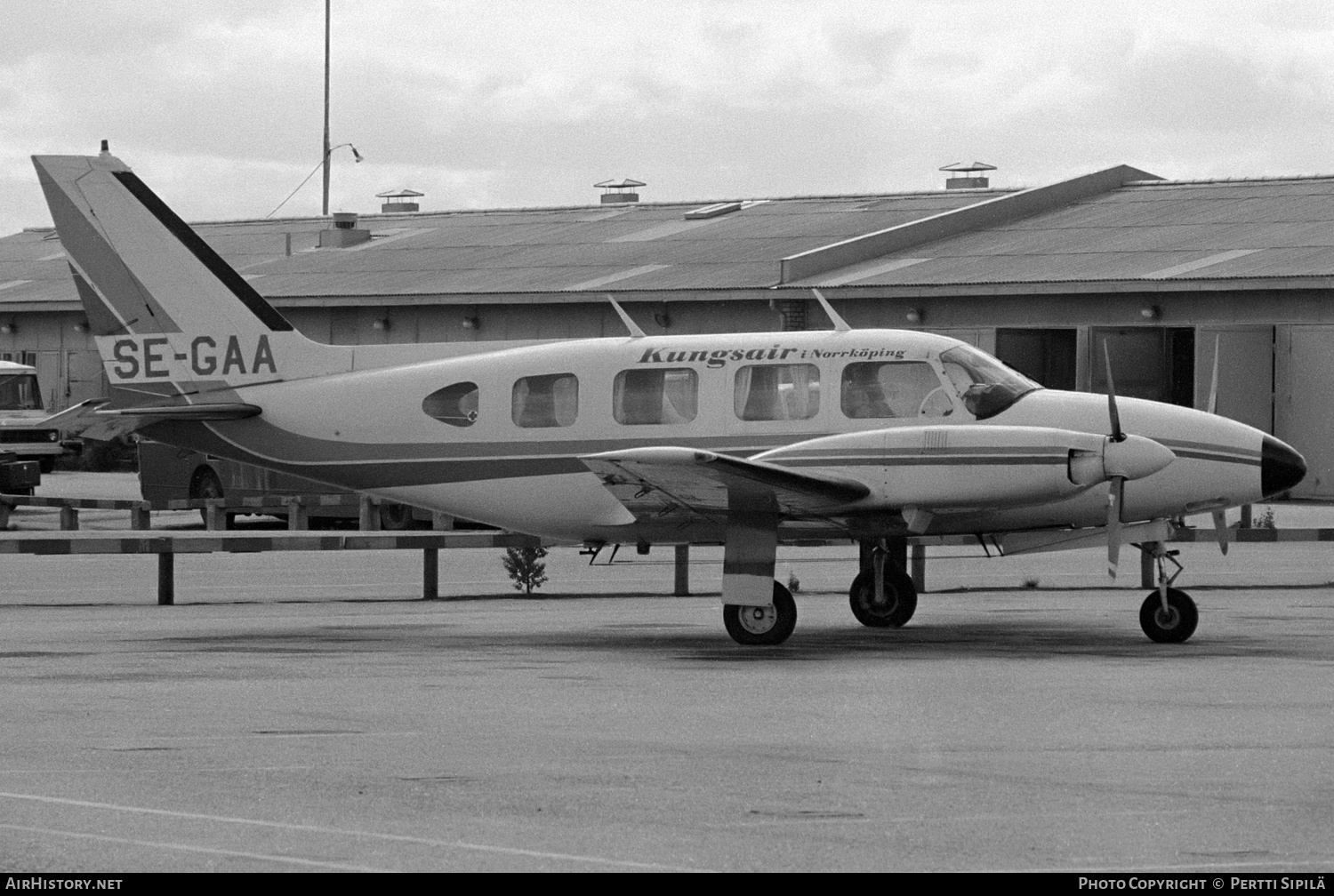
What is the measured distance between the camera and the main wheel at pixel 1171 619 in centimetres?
1583

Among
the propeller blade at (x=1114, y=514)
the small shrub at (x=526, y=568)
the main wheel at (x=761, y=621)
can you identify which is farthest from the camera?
the small shrub at (x=526, y=568)

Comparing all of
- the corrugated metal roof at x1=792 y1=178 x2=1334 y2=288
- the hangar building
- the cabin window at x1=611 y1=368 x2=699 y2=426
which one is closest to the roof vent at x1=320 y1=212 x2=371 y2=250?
the hangar building

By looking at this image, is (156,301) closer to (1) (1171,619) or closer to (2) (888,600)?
(2) (888,600)

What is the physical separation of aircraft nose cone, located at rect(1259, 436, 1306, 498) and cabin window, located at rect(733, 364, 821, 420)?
11.6 ft

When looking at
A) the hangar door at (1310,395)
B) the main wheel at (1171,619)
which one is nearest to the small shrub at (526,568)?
the main wheel at (1171,619)

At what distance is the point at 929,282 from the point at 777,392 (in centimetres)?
2455

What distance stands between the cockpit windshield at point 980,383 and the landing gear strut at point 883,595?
1724 millimetres

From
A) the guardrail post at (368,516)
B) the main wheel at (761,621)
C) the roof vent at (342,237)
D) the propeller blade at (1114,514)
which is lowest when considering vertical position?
the main wheel at (761,621)

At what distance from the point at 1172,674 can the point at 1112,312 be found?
2644cm

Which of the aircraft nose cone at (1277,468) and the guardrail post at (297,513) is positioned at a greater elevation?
the aircraft nose cone at (1277,468)

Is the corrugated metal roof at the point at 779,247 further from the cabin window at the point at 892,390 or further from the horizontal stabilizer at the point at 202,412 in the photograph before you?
the horizontal stabilizer at the point at 202,412

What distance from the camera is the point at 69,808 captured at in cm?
871

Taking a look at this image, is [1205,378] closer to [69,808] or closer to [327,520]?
[327,520]

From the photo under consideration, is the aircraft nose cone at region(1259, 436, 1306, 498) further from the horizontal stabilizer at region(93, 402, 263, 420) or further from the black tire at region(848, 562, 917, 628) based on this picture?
the horizontal stabilizer at region(93, 402, 263, 420)
